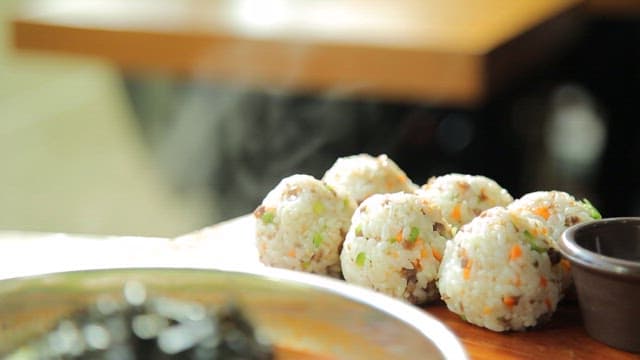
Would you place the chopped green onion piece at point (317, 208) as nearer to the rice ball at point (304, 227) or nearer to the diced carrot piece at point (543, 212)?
the rice ball at point (304, 227)

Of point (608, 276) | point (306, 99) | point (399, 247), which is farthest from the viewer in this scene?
point (306, 99)

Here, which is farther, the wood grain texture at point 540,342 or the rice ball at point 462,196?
the rice ball at point 462,196

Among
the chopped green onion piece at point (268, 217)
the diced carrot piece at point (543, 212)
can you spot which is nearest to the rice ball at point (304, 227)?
the chopped green onion piece at point (268, 217)

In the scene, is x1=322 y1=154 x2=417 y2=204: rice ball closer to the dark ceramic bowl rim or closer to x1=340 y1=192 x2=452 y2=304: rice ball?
x1=340 y1=192 x2=452 y2=304: rice ball

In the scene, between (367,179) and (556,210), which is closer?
(556,210)

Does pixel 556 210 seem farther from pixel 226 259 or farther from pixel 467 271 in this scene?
pixel 226 259

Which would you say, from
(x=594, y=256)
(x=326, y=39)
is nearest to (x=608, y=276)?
(x=594, y=256)


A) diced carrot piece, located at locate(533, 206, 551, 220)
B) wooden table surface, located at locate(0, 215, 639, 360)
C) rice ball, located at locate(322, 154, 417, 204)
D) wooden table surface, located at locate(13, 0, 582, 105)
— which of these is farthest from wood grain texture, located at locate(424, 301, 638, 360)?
wooden table surface, located at locate(13, 0, 582, 105)
